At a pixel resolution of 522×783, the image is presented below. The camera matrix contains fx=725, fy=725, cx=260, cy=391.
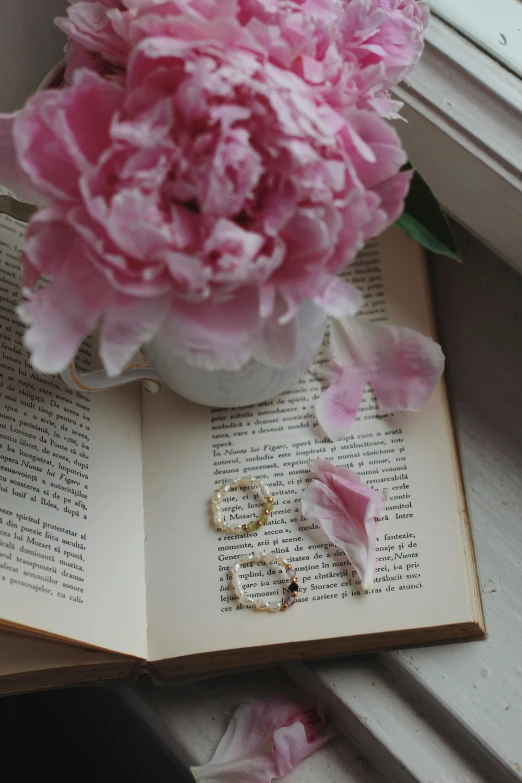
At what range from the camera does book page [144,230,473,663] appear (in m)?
0.45

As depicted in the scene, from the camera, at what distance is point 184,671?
1.58ft

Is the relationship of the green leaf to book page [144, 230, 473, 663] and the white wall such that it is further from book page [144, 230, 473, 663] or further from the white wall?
the white wall

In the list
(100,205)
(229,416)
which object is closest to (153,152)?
(100,205)

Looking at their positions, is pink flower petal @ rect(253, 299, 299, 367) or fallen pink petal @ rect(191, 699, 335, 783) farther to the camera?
fallen pink petal @ rect(191, 699, 335, 783)

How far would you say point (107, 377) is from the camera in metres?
0.47

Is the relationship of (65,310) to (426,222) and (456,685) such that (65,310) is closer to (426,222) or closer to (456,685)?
(426,222)

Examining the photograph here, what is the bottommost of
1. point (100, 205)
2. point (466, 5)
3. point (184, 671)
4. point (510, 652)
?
point (184, 671)

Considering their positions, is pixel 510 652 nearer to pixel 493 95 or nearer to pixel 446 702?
pixel 446 702

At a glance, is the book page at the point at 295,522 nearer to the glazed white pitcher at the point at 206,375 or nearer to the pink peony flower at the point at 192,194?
the glazed white pitcher at the point at 206,375

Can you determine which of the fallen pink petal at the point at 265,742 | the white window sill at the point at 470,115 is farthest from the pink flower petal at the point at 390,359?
the fallen pink petal at the point at 265,742

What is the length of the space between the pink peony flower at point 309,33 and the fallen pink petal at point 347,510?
234 mm

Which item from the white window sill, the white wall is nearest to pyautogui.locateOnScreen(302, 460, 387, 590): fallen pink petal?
the white window sill

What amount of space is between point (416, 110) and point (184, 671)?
16.1 inches

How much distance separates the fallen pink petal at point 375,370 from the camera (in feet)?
1.62
